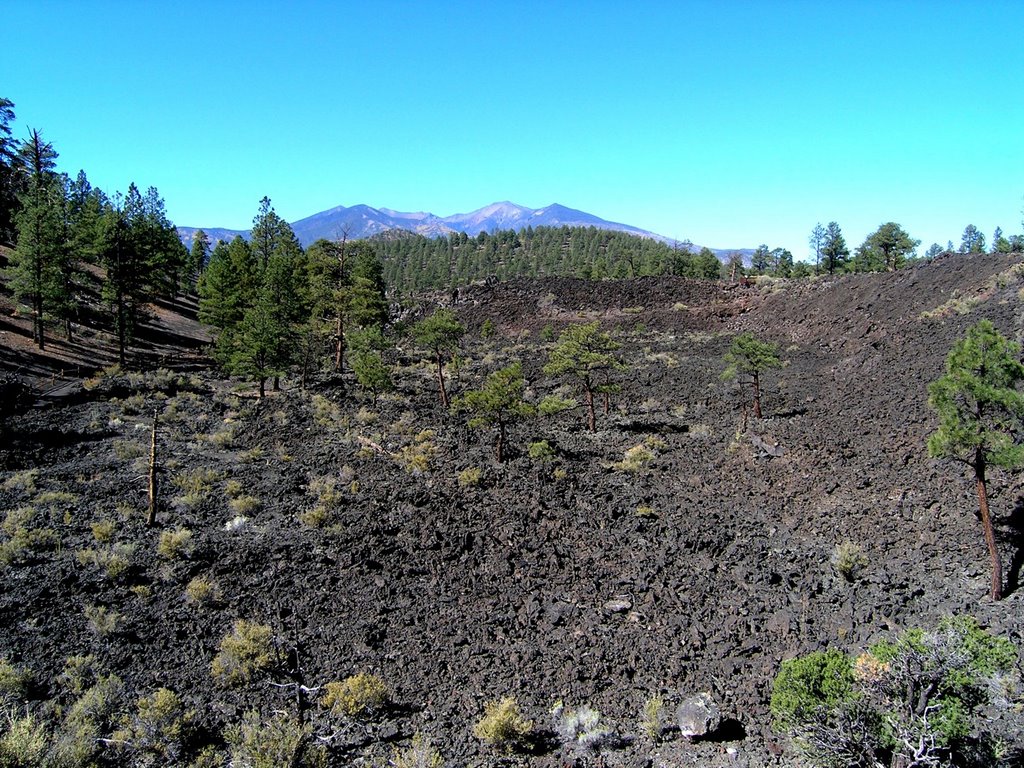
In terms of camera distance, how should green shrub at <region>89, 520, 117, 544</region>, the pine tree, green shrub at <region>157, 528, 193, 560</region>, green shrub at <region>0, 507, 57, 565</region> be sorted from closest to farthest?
green shrub at <region>0, 507, 57, 565</region> < green shrub at <region>157, 528, 193, 560</region> < green shrub at <region>89, 520, 117, 544</region> < the pine tree

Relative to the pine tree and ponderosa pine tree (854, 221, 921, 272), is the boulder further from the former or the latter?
ponderosa pine tree (854, 221, 921, 272)

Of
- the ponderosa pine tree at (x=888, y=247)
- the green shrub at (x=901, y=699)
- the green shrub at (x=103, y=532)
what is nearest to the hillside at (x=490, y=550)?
the green shrub at (x=103, y=532)

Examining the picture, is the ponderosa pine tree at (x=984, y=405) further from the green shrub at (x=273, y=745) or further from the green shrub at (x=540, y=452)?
the green shrub at (x=273, y=745)

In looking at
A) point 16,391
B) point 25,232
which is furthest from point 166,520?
point 25,232

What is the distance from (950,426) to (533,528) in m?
12.9

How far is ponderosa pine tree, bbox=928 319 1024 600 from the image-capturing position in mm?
15211

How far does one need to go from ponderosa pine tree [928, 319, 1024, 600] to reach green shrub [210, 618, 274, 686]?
18.6m

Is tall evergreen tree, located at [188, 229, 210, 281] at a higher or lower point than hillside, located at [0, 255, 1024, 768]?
higher

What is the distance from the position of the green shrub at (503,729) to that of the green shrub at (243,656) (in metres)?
5.46

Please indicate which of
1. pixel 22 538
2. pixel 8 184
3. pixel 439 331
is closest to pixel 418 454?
pixel 439 331

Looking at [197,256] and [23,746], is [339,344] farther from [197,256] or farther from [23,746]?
[197,256]

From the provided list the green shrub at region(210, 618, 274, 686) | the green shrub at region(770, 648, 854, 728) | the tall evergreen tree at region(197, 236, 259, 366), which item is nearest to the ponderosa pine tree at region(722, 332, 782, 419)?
the green shrub at region(770, 648, 854, 728)

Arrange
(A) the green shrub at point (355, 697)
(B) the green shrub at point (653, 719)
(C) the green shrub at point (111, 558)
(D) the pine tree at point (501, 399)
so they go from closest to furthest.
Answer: (B) the green shrub at point (653, 719) → (A) the green shrub at point (355, 697) → (C) the green shrub at point (111, 558) → (D) the pine tree at point (501, 399)

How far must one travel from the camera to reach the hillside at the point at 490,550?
13797mm
